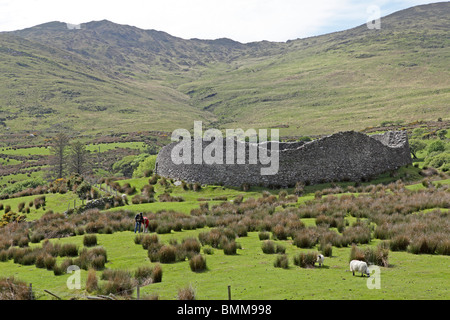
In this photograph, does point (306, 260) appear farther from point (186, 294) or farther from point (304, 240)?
point (186, 294)

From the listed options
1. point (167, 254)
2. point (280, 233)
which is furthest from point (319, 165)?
point (167, 254)

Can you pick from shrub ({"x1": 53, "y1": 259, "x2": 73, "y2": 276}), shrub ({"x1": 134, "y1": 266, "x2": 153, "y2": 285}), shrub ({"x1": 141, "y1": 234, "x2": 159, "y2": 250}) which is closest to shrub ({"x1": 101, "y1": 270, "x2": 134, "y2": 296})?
shrub ({"x1": 134, "y1": 266, "x2": 153, "y2": 285})

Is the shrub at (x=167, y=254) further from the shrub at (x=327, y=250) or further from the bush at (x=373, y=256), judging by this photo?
the bush at (x=373, y=256)

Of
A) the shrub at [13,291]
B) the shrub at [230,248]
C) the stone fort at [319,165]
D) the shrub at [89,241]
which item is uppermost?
the stone fort at [319,165]

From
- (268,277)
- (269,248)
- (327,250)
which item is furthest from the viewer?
(269,248)

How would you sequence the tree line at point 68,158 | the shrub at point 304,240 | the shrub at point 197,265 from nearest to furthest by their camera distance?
the shrub at point 197,265 → the shrub at point 304,240 → the tree line at point 68,158

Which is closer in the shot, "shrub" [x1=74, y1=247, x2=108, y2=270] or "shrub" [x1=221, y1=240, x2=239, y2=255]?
"shrub" [x1=74, y1=247, x2=108, y2=270]

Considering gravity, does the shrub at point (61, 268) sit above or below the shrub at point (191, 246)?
below

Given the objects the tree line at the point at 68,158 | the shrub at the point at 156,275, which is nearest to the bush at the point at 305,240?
the shrub at the point at 156,275

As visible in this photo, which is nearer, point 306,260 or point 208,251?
point 306,260

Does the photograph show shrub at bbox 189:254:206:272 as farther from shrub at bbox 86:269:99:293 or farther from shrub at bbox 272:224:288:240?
shrub at bbox 272:224:288:240

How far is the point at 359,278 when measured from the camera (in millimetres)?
10180

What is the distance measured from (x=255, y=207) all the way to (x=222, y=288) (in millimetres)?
15503

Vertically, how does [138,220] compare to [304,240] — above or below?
below
